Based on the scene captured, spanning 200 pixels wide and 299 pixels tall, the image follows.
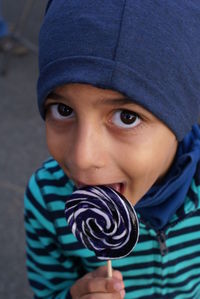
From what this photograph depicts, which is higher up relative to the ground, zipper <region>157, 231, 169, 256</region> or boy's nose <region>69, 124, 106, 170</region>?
boy's nose <region>69, 124, 106, 170</region>

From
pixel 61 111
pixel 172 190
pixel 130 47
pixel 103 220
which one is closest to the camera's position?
pixel 130 47

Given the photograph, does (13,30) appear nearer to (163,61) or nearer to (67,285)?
(67,285)

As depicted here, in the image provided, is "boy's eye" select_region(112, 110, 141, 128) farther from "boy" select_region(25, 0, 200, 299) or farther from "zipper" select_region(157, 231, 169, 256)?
"zipper" select_region(157, 231, 169, 256)

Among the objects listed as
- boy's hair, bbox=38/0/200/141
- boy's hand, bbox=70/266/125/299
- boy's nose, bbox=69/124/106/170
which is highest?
boy's hair, bbox=38/0/200/141

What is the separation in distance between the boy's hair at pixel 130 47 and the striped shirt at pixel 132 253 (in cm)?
51

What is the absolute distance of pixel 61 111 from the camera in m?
1.27

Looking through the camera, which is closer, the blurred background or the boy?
the boy

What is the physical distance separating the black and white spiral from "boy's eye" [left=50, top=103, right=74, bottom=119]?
214 millimetres

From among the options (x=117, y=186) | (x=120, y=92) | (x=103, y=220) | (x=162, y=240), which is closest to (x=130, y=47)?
(x=120, y=92)

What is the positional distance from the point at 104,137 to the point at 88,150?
0.06 meters

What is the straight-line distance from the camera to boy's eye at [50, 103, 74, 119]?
1250mm

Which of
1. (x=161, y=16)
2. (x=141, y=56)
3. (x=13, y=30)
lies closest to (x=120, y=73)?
(x=141, y=56)

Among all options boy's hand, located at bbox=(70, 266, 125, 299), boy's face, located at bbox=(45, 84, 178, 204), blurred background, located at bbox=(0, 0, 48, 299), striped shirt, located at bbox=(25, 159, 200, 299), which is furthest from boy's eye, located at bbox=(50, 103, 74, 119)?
blurred background, located at bbox=(0, 0, 48, 299)

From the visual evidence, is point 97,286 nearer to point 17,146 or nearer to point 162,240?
point 162,240
